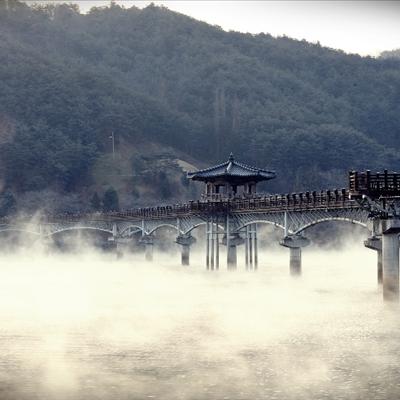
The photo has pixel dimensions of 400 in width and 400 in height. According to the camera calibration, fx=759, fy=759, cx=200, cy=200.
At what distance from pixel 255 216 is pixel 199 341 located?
172ft

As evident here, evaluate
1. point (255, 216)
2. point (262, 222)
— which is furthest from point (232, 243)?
point (262, 222)

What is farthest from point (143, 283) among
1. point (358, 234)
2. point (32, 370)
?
point (358, 234)

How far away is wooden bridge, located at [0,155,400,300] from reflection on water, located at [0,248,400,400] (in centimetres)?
529

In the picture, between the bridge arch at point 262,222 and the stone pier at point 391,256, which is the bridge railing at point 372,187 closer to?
the stone pier at point 391,256

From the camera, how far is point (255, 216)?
325ft

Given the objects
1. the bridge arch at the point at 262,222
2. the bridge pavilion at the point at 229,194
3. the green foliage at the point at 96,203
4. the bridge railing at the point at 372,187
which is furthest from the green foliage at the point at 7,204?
the bridge railing at the point at 372,187

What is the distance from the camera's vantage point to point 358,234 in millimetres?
186500

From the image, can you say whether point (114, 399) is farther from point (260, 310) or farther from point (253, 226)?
point (253, 226)

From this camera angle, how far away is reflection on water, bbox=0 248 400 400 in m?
35.5

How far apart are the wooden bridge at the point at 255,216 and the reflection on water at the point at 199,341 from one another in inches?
208

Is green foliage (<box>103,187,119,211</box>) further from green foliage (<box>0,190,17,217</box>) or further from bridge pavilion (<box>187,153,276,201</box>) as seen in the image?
bridge pavilion (<box>187,153,276,201</box>)

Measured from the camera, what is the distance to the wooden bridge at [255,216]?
211 ft

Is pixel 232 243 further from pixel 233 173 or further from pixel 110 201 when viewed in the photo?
pixel 110 201

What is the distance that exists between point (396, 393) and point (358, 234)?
15490 centimetres
